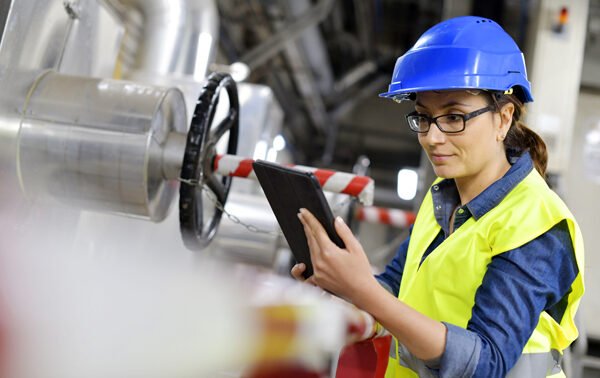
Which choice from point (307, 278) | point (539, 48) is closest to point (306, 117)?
point (539, 48)

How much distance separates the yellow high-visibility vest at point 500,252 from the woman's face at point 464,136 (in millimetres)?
85

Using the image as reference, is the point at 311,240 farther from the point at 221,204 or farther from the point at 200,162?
the point at 221,204

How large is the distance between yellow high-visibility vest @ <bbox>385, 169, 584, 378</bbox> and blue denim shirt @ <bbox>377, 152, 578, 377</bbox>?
0.7 inches

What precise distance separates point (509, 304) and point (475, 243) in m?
0.13

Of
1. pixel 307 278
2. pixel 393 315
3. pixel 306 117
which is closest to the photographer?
pixel 393 315

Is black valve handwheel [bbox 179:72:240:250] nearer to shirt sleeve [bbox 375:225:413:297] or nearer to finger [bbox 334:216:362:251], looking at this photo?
shirt sleeve [bbox 375:225:413:297]

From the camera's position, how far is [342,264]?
0.83 m

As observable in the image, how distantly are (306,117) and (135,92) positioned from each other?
6.65 meters

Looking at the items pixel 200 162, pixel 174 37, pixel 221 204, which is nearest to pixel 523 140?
pixel 200 162

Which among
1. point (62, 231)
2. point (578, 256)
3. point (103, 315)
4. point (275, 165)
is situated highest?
point (275, 165)

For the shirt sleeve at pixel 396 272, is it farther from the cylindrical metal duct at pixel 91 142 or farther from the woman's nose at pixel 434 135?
the cylindrical metal duct at pixel 91 142

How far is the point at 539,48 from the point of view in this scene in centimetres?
317

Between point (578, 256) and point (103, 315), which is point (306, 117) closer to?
point (103, 315)

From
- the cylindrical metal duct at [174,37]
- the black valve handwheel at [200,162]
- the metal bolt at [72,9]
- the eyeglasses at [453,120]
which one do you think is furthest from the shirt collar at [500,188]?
the cylindrical metal duct at [174,37]
